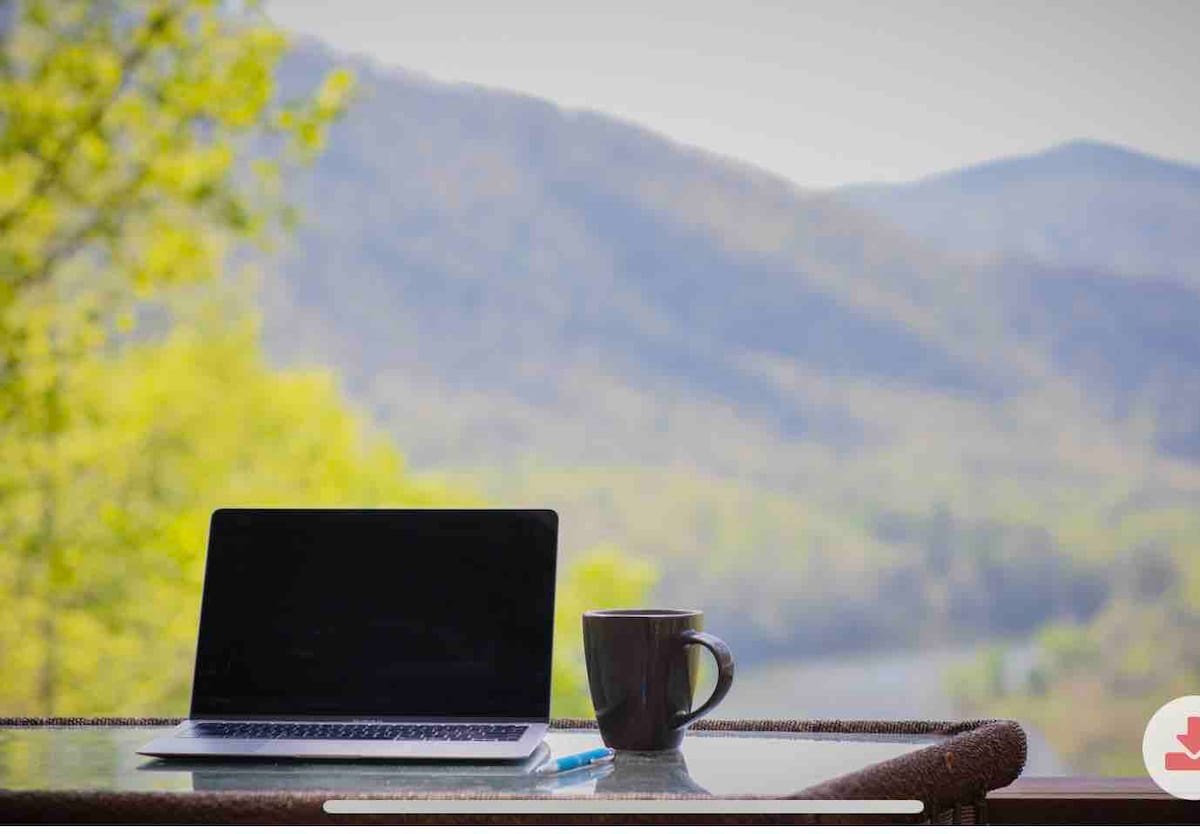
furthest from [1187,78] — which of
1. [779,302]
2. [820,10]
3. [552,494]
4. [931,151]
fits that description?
[552,494]

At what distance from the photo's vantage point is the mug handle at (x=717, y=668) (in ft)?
2.97

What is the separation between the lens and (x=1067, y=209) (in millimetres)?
3176

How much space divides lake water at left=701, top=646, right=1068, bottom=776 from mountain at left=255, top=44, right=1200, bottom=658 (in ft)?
0.18

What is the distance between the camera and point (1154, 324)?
3.18 metres

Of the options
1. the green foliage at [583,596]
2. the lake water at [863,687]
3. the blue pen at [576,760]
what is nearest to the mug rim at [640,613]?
the blue pen at [576,760]

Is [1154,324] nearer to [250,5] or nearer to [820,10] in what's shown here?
[820,10]

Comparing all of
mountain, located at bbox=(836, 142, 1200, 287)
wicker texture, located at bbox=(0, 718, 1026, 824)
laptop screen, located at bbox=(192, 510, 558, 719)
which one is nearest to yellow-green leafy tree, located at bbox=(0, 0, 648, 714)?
mountain, located at bbox=(836, 142, 1200, 287)

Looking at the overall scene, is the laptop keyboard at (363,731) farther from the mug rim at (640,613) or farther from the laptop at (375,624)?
the mug rim at (640,613)

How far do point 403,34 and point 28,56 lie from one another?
0.89 metres

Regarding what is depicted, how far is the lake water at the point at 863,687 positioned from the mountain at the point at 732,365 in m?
0.05

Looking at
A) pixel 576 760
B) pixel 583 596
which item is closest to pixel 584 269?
pixel 583 596

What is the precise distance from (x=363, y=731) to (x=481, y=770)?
14 centimetres

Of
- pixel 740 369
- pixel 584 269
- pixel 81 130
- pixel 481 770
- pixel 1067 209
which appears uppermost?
pixel 81 130

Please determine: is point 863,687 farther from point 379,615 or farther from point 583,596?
point 379,615
